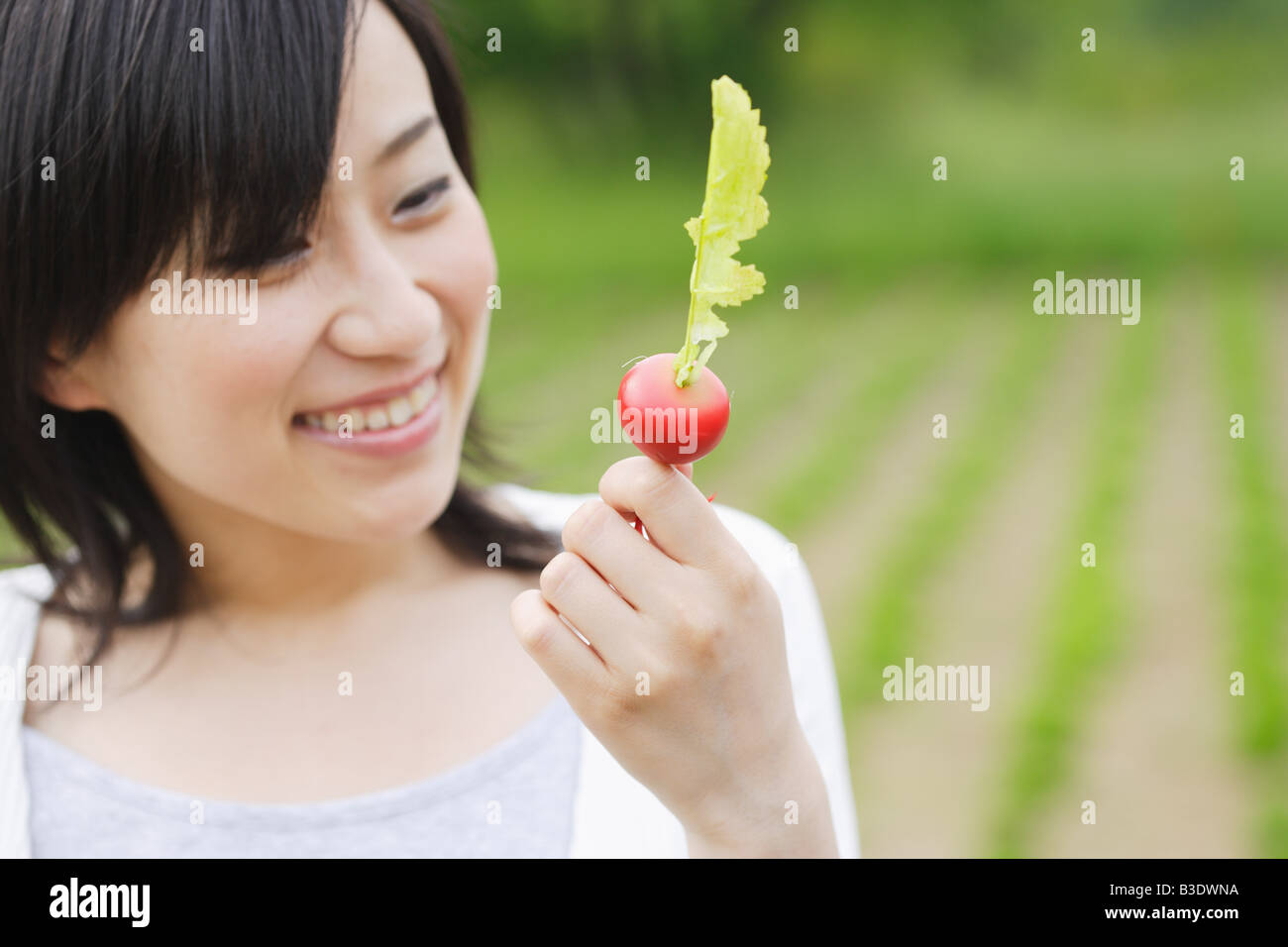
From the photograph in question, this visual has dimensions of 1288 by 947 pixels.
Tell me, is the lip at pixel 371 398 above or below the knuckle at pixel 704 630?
above

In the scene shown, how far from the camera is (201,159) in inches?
55.6

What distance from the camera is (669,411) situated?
1.09 metres

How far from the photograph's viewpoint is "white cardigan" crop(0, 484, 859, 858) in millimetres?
1611

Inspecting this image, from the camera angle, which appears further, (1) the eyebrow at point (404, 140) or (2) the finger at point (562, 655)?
(1) the eyebrow at point (404, 140)

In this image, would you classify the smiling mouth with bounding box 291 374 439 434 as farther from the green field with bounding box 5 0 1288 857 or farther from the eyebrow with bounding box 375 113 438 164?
the green field with bounding box 5 0 1288 857

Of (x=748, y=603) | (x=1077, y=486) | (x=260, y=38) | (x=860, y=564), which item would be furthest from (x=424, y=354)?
(x=1077, y=486)

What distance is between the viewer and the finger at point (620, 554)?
115 cm

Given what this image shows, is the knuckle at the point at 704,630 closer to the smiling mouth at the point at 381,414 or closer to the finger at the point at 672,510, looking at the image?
the finger at the point at 672,510

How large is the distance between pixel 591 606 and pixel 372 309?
0.51 m

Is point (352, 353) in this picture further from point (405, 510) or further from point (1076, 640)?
point (1076, 640)

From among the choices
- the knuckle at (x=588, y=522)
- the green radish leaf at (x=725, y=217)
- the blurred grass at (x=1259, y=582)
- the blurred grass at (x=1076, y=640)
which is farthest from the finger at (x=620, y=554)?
the blurred grass at (x=1259, y=582)

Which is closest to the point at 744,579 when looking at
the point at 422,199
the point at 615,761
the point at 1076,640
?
the point at 615,761

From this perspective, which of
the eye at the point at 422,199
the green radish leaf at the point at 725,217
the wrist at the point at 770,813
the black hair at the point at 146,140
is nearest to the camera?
the green radish leaf at the point at 725,217
